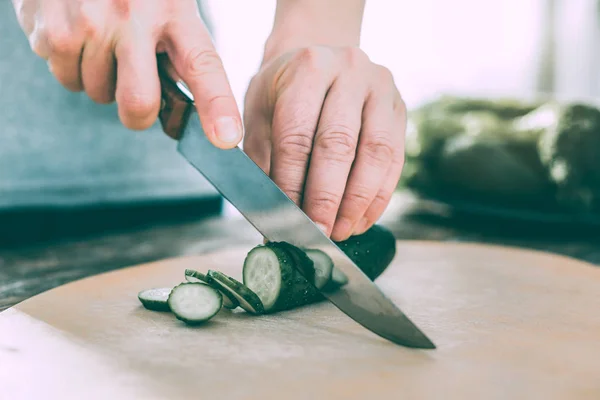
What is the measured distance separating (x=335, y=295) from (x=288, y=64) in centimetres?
59

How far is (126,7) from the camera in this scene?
1.26 meters

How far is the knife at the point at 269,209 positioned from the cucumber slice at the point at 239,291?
0.39 ft

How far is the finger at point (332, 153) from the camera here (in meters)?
1.28

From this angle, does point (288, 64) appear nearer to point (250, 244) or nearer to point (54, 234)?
point (250, 244)

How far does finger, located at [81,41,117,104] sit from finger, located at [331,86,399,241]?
59 cm

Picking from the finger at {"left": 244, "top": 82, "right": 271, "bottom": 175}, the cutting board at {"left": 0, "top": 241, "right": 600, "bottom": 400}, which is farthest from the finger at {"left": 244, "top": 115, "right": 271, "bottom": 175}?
the cutting board at {"left": 0, "top": 241, "right": 600, "bottom": 400}

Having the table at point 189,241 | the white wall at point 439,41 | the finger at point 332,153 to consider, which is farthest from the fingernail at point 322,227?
the white wall at point 439,41

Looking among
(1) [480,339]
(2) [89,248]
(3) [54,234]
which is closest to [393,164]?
(1) [480,339]

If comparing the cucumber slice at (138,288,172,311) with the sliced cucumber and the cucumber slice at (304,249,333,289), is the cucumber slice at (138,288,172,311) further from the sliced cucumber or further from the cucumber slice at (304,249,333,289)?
the cucumber slice at (304,249,333,289)

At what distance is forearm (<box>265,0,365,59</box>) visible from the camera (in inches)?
68.2

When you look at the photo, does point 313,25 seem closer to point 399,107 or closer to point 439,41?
point 399,107

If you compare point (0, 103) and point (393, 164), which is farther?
point (0, 103)

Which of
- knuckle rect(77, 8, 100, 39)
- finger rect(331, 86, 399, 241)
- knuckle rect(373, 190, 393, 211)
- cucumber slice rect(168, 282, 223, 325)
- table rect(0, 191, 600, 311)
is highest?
knuckle rect(77, 8, 100, 39)

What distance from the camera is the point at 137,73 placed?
1258mm
